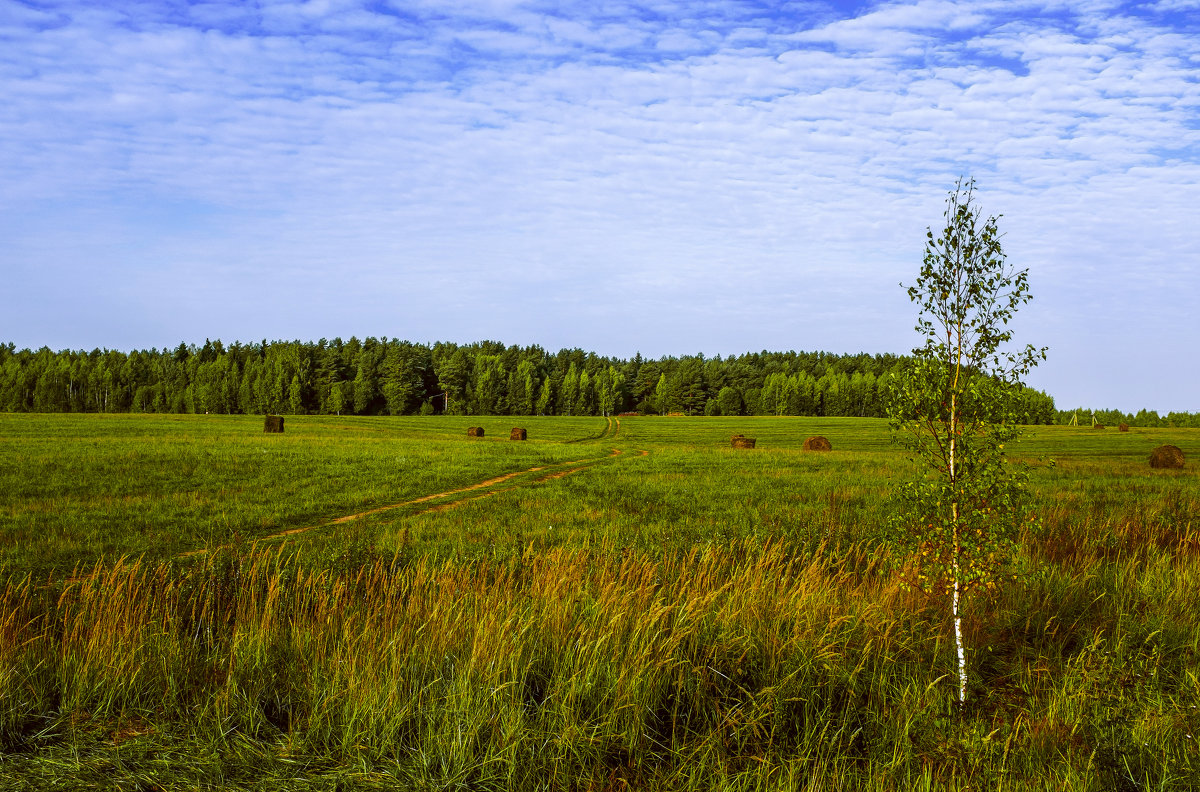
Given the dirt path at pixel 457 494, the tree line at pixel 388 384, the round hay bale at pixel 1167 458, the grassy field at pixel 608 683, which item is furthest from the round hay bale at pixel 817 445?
the tree line at pixel 388 384

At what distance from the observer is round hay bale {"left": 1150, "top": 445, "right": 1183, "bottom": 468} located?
37.7 m

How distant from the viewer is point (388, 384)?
451ft

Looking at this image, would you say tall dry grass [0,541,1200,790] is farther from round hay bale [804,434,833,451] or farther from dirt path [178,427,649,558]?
round hay bale [804,434,833,451]

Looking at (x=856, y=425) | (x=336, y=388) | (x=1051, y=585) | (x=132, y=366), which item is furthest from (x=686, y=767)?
(x=132, y=366)

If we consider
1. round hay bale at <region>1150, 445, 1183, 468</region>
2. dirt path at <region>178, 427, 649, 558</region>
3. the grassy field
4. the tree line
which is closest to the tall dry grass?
the grassy field

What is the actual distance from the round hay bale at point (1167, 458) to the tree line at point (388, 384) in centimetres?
8723

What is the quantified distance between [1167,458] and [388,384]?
12227 cm

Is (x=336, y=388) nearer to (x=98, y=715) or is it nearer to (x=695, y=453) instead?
(x=695, y=453)

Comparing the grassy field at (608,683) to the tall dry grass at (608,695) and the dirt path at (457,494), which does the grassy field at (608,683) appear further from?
the dirt path at (457,494)

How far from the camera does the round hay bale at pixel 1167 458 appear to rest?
3772cm

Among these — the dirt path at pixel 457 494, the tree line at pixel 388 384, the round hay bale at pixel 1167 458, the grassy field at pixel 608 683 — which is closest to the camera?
the grassy field at pixel 608 683

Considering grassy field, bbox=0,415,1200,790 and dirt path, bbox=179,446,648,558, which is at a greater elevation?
grassy field, bbox=0,415,1200,790

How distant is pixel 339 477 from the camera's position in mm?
27219

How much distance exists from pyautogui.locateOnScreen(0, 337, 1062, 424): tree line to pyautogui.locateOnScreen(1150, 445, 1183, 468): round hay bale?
286ft
